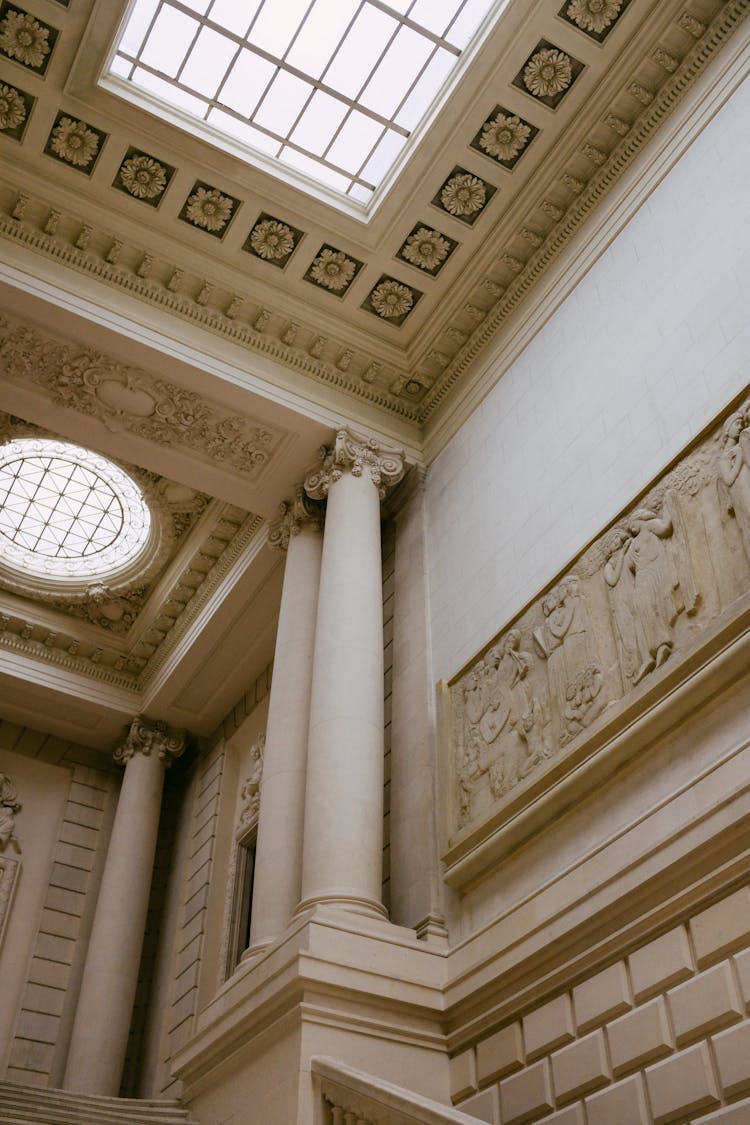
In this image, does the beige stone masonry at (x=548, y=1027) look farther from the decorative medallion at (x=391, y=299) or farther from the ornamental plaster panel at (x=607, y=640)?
the decorative medallion at (x=391, y=299)

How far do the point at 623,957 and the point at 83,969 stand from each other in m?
10.4

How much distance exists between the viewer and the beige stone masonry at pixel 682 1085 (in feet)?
18.1

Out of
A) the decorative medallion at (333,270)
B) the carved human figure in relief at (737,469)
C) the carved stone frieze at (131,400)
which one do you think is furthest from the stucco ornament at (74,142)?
the carved human figure in relief at (737,469)

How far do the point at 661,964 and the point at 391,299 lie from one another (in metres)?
7.96

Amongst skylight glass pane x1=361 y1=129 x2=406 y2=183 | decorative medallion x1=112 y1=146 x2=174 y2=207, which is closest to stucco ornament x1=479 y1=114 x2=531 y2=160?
skylight glass pane x1=361 y1=129 x2=406 y2=183

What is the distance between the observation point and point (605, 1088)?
6.21 meters

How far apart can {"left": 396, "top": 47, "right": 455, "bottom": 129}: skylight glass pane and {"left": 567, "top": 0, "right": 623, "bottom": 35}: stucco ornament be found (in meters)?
1.27

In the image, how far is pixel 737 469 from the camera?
23.1ft

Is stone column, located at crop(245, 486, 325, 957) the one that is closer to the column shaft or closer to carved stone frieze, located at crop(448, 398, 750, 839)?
the column shaft

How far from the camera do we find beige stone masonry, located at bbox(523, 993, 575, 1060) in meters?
6.70

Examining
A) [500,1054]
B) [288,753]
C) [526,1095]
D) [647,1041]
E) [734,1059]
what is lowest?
[734,1059]

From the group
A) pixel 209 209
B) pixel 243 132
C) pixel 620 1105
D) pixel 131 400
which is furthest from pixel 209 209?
pixel 620 1105

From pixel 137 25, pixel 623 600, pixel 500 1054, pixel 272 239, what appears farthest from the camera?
pixel 272 239

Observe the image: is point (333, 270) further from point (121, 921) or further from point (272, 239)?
point (121, 921)
